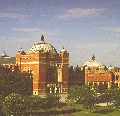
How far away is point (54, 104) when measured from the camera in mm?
62719

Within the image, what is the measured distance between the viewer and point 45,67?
10206 centimetres

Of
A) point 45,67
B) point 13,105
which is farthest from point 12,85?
point 45,67

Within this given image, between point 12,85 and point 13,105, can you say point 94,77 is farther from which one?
point 13,105

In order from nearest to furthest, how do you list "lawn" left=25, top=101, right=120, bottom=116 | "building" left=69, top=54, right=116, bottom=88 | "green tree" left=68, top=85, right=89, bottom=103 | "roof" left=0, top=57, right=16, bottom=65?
"lawn" left=25, top=101, right=120, bottom=116, "green tree" left=68, top=85, right=89, bottom=103, "building" left=69, top=54, right=116, bottom=88, "roof" left=0, top=57, right=16, bottom=65

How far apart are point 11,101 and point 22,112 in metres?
2.48

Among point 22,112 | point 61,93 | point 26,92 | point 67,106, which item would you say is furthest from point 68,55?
point 22,112

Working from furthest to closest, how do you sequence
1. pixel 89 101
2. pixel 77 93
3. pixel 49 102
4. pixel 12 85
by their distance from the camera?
1. pixel 77 93
2. pixel 89 101
3. pixel 12 85
4. pixel 49 102

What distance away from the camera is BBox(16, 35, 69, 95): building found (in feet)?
332

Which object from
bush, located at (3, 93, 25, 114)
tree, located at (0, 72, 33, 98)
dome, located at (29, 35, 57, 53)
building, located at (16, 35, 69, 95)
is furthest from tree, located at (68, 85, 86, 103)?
dome, located at (29, 35, 57, 53)

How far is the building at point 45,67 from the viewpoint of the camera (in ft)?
332

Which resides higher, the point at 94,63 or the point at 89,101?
the point at 94,63

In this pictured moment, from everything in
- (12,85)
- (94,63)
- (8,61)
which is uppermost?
(94,63)

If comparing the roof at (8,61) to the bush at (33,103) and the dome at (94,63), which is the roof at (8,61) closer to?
the dome at (94,63)

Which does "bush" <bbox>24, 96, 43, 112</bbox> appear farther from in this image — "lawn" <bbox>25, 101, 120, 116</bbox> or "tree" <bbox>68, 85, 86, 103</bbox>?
"tree" <bbox>68, 85, 86, 103</bbox>
